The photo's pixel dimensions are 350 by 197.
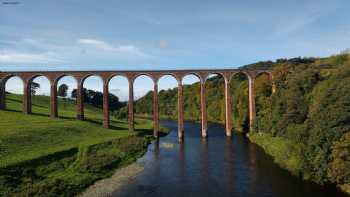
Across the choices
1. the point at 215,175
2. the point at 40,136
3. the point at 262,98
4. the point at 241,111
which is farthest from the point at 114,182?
the point at 241,111

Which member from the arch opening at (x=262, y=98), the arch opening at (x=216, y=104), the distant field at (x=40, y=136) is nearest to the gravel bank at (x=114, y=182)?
the distant field at (x=40, y=136)

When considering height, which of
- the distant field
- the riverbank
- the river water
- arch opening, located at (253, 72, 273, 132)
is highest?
arch opening, located at (253, 72, 273, 132)

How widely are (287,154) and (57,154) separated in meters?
27.8

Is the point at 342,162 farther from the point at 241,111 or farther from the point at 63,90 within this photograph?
the point at 63,90

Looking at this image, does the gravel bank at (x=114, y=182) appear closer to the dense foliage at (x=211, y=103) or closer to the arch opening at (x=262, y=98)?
the arch opening at (x=262, y=98)

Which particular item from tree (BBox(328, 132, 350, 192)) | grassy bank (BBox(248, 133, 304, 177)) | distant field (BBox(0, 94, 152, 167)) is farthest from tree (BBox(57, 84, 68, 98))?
tree (BBox(328, 132, 350, 192))

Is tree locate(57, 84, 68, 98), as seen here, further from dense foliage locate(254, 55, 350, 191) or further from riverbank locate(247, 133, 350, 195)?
dense foliage locate(254, 55, 350, 191)

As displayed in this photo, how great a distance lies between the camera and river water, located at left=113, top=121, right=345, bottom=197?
2805 centimetres

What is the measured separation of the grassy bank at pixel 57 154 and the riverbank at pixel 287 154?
19250 mm

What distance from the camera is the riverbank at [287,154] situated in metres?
31.8

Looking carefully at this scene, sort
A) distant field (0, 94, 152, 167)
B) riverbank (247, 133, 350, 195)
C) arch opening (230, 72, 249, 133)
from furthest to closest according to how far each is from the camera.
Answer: arch opening (230, 72, 249, 133) < distant field (0, 94, 152, 167) < riverbank (247, 133, 350, 195)

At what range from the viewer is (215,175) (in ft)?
112

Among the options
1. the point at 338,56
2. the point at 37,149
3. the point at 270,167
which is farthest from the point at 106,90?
the point at 338,56

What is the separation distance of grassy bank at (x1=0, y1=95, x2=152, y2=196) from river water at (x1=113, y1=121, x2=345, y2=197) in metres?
4.26
